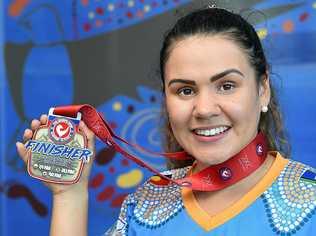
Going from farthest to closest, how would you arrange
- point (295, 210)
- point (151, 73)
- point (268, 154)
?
point (151, 73) → point (268, 154) → point (295, 210)

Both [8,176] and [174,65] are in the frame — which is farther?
[8,176]

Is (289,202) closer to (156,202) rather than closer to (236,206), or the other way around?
(236,206)

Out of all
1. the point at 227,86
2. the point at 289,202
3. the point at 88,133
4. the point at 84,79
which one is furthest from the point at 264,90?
the point at 84,79

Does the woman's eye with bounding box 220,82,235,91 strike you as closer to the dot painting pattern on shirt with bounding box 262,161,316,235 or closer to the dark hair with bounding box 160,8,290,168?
the dark hair with bounding box 160,8,290,168

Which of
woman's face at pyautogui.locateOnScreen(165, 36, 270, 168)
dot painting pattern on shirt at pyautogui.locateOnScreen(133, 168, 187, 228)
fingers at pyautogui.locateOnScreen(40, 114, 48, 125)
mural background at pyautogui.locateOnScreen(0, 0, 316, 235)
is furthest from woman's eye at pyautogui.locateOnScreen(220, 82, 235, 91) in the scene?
mural background at pyautogui.locateOnScreen(0, 0, 316, 235)

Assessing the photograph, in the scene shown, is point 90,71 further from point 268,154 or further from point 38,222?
point 268,154

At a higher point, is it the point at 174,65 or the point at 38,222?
the point at 174,65

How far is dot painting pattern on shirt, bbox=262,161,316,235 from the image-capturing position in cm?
106

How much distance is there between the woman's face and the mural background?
1.05 metres

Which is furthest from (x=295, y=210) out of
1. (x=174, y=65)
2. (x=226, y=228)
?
(x=174, y=65)

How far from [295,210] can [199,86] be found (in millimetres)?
301

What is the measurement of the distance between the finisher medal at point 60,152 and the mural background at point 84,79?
1.02 metres

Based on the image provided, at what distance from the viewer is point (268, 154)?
1.21 meters

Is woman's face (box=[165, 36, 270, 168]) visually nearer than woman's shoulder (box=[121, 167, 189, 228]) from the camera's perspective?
Yes
